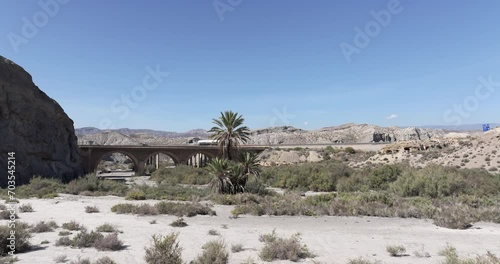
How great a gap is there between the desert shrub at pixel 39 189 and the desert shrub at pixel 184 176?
13.3m

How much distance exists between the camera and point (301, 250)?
9.05 m

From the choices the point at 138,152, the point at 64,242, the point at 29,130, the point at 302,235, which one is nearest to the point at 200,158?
the point at 138,152

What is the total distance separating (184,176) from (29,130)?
18.8 meters

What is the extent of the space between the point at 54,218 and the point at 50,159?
3126cm

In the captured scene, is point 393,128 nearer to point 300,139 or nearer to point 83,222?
point 300,139

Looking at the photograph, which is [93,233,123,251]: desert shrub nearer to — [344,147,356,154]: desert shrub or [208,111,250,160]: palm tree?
[208,111,250,160]: palm tree

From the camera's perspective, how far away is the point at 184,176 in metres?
45.1

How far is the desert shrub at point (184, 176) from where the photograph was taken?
42.2 m

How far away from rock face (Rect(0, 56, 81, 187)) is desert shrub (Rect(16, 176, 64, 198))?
4.57m

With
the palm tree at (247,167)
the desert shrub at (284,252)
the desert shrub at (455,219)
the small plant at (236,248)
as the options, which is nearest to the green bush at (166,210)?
the small plant at (236,248)

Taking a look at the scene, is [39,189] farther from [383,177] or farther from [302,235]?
[383,177]

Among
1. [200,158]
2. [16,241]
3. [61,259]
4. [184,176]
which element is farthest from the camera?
[200,158]

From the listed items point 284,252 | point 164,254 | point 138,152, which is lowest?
point 284,252

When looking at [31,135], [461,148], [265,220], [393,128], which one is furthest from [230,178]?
[393,128]
